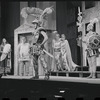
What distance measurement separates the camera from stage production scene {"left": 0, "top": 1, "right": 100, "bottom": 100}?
7.60 metres

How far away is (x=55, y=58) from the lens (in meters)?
10.0

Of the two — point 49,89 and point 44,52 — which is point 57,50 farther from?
point 49,89

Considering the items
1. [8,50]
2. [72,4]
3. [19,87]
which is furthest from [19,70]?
[19,87]

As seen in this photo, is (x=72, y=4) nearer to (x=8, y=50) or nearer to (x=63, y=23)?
(x=63, y=23)

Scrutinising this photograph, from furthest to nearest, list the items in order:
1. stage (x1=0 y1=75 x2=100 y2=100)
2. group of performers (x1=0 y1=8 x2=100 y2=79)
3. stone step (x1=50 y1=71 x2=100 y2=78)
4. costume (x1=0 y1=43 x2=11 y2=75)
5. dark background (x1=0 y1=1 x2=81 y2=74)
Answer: costume (x1=0 y1=43 x2=11 y2=75) < dark background (x1=0 y1=1 x2=81 y2=74) < stone step (x1=50 y1=71 x2=100 y2=78) < group of performers (x1=0 y1=8 x2=100 y2=79) < stage (x1=0 y1=75 x2=100 y2=100)

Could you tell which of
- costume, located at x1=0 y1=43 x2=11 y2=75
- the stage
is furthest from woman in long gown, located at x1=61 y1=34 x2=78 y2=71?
the stage

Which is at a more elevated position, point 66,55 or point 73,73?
point 66,55

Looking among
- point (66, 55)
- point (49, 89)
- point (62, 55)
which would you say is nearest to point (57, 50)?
point (62, 55)

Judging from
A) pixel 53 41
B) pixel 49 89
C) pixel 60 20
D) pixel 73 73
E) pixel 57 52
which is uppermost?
pixel 60 20

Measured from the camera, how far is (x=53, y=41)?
10094mm

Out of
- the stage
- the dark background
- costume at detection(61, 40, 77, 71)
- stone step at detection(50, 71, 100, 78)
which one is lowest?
the stage

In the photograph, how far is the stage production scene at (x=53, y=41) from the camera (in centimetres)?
760

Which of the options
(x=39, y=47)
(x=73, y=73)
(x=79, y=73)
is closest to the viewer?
(x=39, y=47)

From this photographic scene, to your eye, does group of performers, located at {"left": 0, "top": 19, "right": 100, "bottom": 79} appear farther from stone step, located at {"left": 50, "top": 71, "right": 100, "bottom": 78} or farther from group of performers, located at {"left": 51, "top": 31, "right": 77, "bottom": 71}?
stone step, located at {"left": 50, "top": 71, "right": 100, "bottom": 78}
